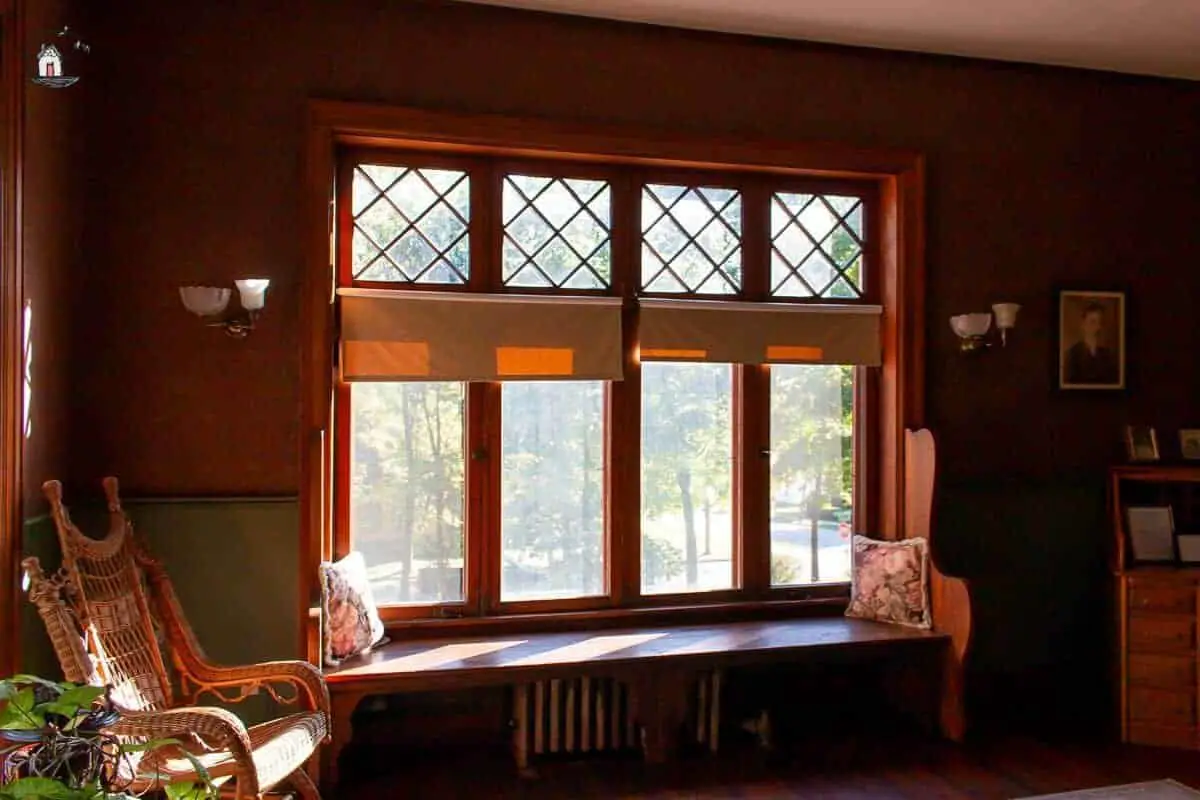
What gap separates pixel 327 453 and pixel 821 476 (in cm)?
244

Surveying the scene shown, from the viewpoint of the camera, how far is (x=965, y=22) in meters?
4.23

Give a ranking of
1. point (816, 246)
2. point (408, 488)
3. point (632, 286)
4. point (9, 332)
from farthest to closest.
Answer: point (816, 246), point (632, 286), point (408, 488), point (9, 332)

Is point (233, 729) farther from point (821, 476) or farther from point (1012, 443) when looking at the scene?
point (1012, 443)

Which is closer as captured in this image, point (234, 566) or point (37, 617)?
point (37, 617)

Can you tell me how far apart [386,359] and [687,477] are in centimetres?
156

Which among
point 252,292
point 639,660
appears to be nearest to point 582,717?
point 639,660

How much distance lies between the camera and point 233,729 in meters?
2.75

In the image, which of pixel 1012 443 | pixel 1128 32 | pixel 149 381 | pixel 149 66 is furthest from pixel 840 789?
pixel 149 66

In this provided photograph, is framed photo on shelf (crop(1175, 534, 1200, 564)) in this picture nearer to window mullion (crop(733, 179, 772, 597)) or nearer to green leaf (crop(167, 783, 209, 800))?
window mullion (crop(733, 179, 772, 597))

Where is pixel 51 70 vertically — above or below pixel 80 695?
above

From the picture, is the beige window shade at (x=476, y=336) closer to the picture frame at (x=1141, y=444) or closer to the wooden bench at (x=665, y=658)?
the wooden bench at (x=665, y=658)

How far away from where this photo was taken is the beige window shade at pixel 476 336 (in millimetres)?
4012

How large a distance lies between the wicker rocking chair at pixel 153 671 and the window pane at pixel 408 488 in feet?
2.37

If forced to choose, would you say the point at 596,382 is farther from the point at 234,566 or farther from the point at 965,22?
the point at 965,22
